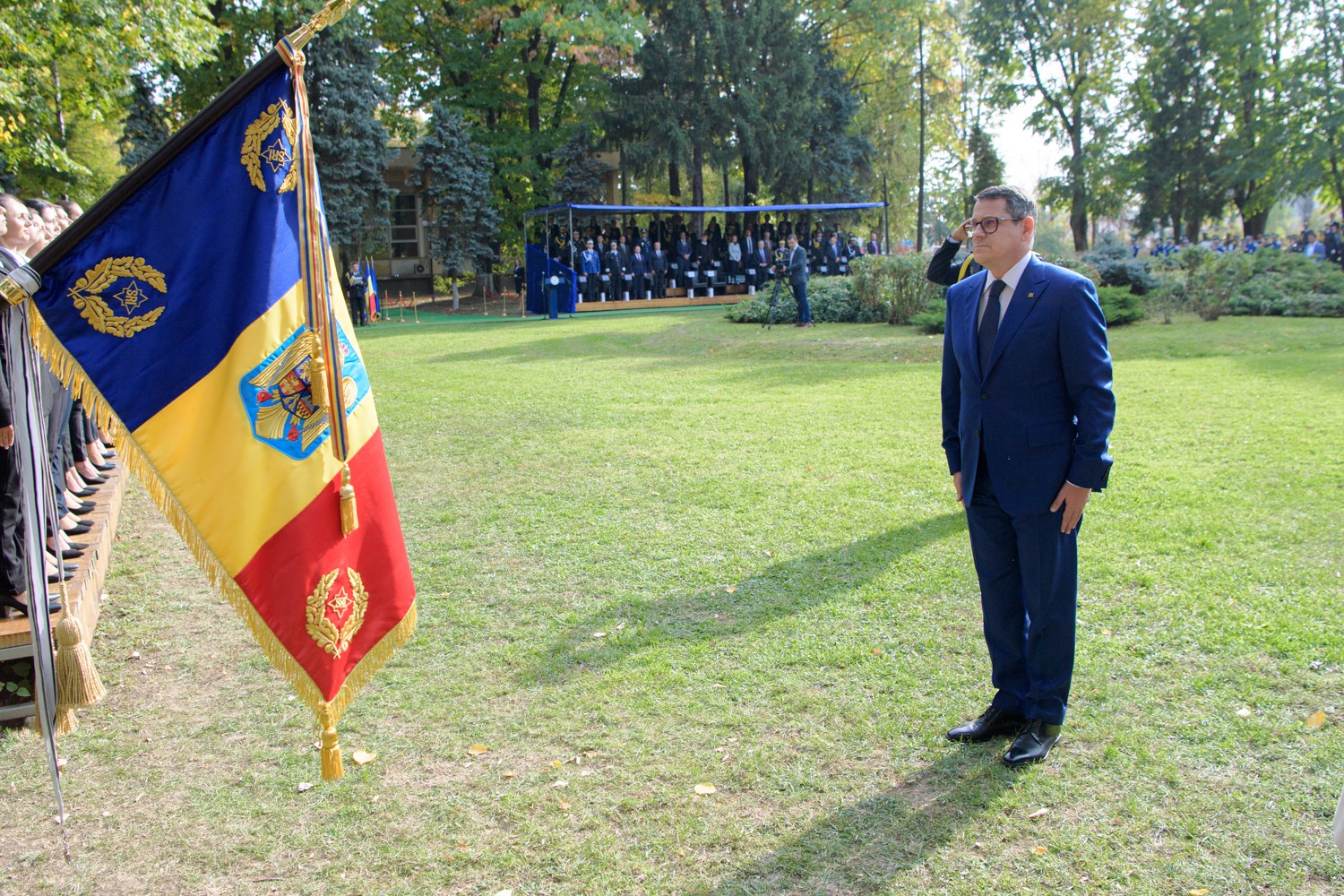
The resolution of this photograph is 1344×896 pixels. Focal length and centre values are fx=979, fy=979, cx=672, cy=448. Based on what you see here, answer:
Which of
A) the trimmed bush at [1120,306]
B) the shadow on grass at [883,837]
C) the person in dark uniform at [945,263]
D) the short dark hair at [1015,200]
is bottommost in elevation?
the shadow on grass at [883,837]

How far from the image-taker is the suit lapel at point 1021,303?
373 centimetres

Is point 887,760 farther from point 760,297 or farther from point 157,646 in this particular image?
point 760,297

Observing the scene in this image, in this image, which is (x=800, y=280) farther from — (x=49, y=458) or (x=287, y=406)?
(x=287, y=406)

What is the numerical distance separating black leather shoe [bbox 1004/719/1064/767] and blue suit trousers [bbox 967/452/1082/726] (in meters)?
0.04

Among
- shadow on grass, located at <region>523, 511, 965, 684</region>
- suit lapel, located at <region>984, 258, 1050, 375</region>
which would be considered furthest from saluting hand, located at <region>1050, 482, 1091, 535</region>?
shadow on grass, located at <region>523, 511, 965, 684</region>

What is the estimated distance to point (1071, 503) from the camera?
3721 mm

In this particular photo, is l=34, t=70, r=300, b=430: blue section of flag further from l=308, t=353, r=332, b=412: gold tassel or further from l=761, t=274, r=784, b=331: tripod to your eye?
l=761, t=274, r=784, b=331: tripod

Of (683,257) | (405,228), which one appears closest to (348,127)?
(405,228)

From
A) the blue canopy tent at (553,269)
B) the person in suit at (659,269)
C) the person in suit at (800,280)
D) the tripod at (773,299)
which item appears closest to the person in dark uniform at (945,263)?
the person in suit at (800,280)

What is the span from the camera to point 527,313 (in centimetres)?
3112

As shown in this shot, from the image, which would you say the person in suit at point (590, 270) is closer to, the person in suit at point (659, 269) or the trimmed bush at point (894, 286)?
the person in suit at point (659, 269)

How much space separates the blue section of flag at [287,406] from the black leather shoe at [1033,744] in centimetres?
288

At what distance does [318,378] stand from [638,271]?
3006 centimetres

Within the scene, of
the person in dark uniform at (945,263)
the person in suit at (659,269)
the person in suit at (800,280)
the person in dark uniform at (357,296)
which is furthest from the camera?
the person in suit at (659,269)
